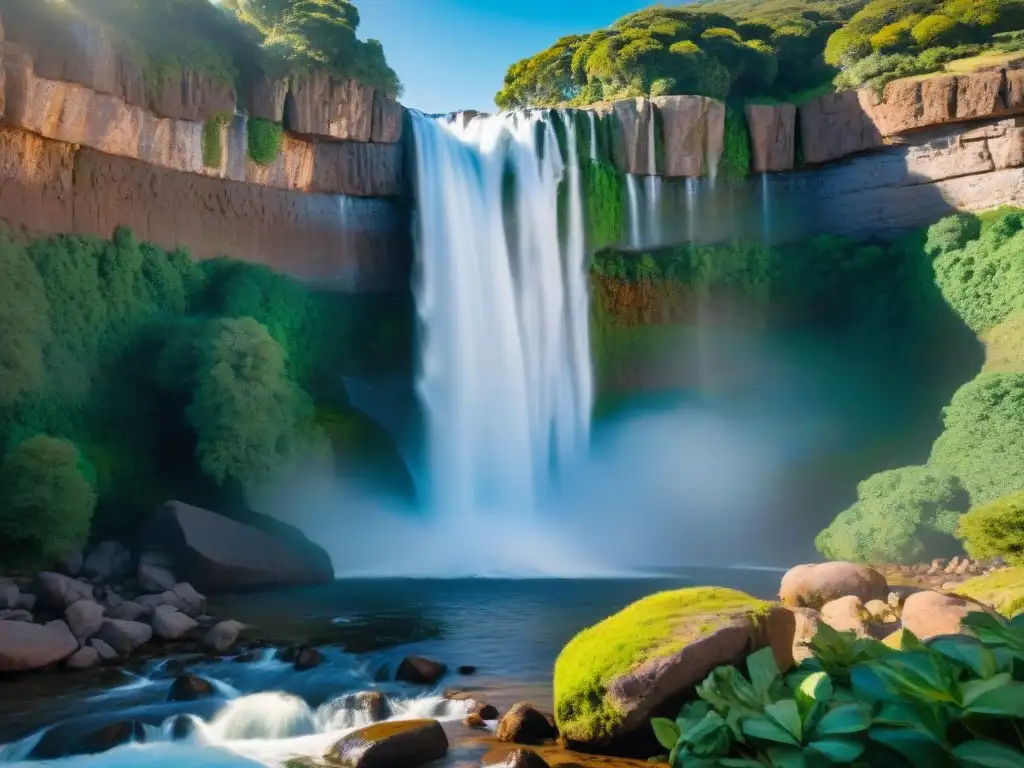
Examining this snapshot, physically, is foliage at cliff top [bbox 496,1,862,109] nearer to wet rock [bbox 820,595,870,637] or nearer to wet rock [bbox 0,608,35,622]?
wet rock [bbox 820,595,870,637]

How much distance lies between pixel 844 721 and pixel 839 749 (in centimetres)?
17

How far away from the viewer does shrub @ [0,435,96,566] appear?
61.0 feet

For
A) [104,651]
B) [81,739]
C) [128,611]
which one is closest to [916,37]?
[128,611]

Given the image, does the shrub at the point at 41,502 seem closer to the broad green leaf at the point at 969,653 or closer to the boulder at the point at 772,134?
the broad green leaf at the point at 969,653

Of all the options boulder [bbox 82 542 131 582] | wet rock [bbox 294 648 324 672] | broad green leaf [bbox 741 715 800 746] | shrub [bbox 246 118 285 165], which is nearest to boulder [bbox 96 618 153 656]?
wet rock [bbox 294 648 324 672]

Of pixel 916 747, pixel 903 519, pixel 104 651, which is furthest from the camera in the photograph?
pixel 903 519

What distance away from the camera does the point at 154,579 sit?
1830 centimetres

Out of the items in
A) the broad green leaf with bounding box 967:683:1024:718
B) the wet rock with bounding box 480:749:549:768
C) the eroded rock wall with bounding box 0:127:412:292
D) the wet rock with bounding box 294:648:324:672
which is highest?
the eroded rock wall with bounding box 0:127:412:292

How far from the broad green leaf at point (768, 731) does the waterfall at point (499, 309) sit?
26084 mm

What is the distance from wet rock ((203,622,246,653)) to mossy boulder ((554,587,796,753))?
672 cm

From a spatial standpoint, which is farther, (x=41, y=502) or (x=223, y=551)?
(x=223, y=551)

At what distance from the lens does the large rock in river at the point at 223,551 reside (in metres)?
20.0

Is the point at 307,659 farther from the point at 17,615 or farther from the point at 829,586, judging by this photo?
the point at 829,586

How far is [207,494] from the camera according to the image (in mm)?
23984
